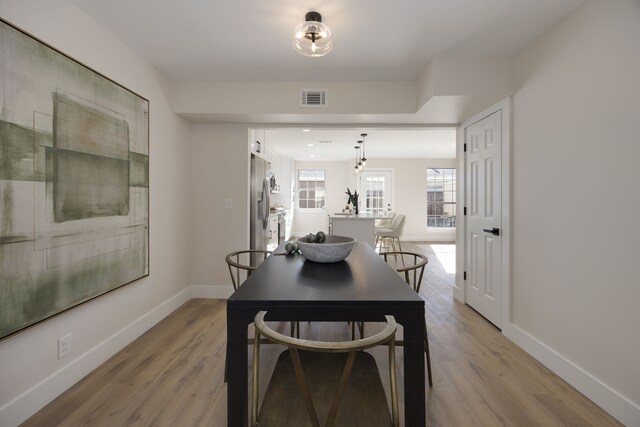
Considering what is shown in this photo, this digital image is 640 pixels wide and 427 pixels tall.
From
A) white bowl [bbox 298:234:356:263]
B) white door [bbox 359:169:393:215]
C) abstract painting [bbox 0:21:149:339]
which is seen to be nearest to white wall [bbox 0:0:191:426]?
abstract painting [bbox 0:21:149:339]

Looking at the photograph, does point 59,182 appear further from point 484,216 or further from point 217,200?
point 484,216

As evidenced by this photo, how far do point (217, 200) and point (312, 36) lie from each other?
7.30 feet

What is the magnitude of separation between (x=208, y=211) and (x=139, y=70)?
61.5 inches

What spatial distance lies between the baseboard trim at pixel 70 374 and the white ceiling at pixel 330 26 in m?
2.28

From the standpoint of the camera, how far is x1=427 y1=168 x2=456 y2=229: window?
8.56 meters

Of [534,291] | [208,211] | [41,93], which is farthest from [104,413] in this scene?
[534,291]

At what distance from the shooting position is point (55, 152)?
169 centimetres

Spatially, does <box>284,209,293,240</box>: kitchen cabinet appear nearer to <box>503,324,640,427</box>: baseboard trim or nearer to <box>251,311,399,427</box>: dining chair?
<box>503,324,640,427</box>: baseboard trim

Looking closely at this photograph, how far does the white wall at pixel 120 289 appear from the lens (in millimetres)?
1552

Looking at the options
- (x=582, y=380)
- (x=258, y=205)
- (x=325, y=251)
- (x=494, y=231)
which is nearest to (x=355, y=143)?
(x=258, y=205)

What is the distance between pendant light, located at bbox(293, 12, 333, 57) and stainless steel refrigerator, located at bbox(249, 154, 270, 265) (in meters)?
1.98

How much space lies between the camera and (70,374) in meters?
1.84

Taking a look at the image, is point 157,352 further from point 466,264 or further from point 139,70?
point 466,264

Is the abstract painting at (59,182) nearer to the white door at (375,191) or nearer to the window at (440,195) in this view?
the white door at (375,191)
